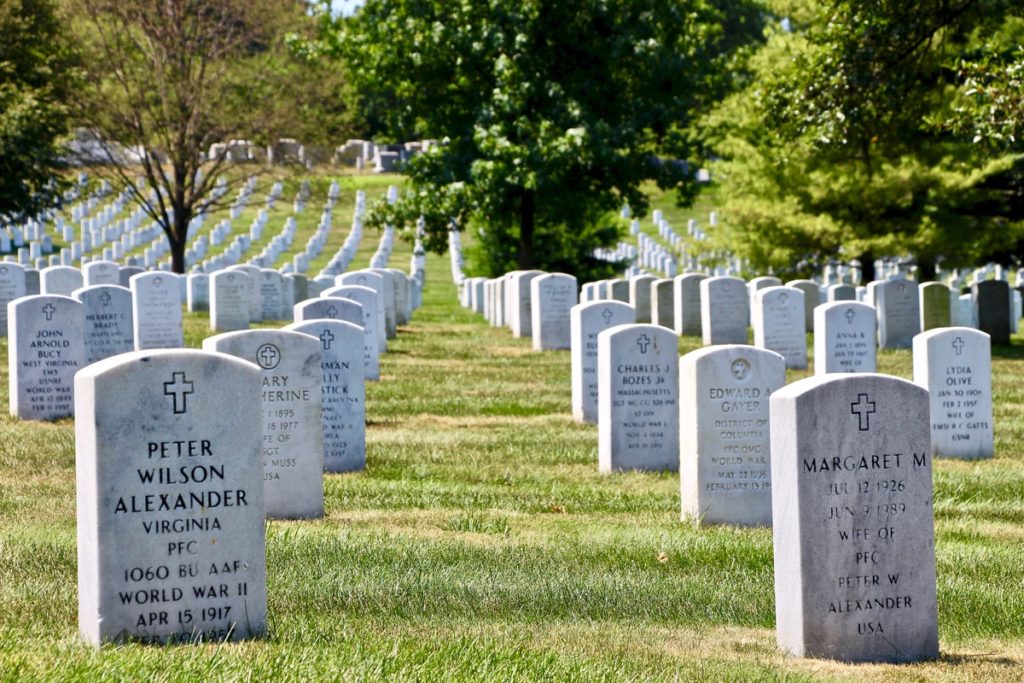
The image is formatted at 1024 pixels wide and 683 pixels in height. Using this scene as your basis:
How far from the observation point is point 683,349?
26.0 metres

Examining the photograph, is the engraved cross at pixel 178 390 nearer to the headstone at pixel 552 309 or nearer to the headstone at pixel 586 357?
the headstone at pixel 586 357

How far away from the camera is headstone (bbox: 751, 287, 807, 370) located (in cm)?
2306

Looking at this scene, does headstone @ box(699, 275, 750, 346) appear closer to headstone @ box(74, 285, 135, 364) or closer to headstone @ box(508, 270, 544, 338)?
headstone @ box(508, 270, 544, 338)

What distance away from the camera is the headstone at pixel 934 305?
2752cm

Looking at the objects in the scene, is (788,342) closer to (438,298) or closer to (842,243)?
(842,243)

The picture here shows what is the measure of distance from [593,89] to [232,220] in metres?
41.9

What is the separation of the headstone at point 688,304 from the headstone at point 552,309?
3897mm

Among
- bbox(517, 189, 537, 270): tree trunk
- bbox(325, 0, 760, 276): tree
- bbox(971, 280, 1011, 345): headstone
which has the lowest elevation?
bbox(971, 280, 1011, 345): headstone

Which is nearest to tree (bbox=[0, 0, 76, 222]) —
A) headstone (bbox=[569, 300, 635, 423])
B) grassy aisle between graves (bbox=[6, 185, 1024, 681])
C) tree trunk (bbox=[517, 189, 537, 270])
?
tree trunk (bbox=[517, 189, 537, 270])

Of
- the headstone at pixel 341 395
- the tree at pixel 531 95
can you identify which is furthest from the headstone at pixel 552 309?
the headstone at pixel 341 395

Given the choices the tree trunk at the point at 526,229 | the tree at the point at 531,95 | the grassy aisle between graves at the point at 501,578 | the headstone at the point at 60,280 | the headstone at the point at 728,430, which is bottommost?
the grassy aisle between graves at the point at 501,578

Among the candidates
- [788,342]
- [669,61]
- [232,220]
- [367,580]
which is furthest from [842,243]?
[232,220]

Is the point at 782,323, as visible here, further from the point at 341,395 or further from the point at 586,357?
the point at 341,395

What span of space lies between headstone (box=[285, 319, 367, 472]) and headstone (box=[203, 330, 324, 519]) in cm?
195
